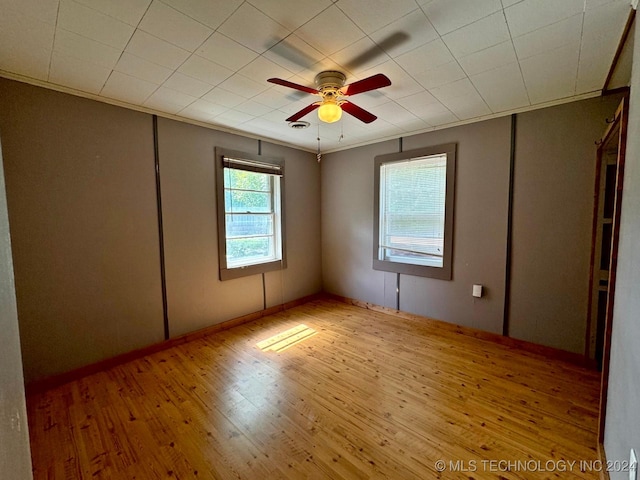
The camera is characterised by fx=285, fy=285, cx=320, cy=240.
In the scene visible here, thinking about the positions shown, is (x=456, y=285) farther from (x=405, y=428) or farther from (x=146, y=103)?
(x=146, y=103)

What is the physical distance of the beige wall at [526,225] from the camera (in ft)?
8.71

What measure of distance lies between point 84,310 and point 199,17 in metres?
2.55

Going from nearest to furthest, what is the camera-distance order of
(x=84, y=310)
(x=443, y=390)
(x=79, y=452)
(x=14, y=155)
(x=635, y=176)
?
1. (x=635, y=176)
2. (x=79, y=452)
3. (x=14, y=155)
4. (x=443, y=390)
5. (x=84, y=310)

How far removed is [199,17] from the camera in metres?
1.56

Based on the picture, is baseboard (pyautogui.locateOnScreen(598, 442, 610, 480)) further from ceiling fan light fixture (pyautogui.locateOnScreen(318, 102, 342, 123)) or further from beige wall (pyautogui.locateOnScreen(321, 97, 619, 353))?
ceiling fan light fixture (pyautogui.locateOnScreen(318, 102, 342, 123))

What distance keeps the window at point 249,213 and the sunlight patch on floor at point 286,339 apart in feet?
3.05

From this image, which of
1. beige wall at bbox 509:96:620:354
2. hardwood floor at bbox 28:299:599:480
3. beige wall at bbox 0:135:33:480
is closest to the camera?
beige wall at bbox 0:135:33:480

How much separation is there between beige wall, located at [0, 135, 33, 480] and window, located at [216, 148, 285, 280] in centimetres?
288

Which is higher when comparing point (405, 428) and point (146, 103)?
point (146, 103)

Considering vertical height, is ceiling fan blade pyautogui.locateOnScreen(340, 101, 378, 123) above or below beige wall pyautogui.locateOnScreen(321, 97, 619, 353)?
above

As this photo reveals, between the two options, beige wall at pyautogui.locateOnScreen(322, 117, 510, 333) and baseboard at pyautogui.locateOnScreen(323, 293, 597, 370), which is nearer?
baseboard at pyautogui.locateOnScreen(323, 293, 597, 370)

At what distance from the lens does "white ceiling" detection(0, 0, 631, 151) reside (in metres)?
1.51

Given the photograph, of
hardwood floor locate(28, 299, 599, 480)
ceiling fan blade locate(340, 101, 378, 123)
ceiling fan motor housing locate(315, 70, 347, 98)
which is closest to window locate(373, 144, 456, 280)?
hardwood floor locate(28, 299, 599, 480)

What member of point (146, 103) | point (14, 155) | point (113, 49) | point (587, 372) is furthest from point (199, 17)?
point (587, 372)
